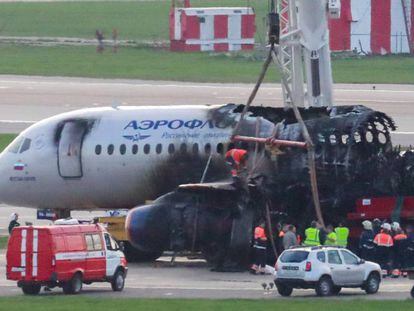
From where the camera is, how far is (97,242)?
1447 inches

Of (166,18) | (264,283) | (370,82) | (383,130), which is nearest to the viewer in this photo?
(264,283)

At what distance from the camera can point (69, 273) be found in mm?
35500

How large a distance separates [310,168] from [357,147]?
5.76 feet

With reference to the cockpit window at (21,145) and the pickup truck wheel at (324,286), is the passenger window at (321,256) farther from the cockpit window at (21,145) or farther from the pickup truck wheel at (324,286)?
the cockpit window at (21,145)

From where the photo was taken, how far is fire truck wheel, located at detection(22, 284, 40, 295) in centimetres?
3553

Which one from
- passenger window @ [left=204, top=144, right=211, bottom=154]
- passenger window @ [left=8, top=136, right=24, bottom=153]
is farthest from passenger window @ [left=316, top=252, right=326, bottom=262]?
passenger window @ [left=8, top=136, right=24, bottom=153]

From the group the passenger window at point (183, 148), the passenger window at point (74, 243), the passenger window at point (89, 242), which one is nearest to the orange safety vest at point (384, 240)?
the passenger window at point (183, 148)

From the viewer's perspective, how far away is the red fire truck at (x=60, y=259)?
116 feet

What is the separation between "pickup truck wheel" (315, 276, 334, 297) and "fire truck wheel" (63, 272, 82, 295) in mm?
5539

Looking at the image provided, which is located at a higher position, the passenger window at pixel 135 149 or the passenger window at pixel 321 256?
the passenger window at pixel 135 149

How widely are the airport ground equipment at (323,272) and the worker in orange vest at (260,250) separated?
5.03 meters

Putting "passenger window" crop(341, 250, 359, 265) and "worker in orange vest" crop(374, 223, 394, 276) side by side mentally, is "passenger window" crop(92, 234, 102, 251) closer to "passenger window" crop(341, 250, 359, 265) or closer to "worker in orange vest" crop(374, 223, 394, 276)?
"passenger window" crop(341, 250, 359, 265)

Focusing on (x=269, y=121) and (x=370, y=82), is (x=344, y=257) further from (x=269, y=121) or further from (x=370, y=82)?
(x=370, y=82)

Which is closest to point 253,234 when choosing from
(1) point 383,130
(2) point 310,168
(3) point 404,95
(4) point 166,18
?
(2) point 310,168
